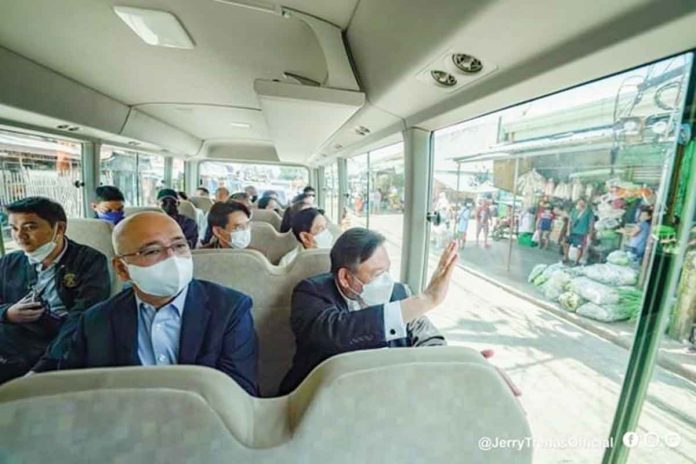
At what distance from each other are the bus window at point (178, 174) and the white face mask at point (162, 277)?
6554 mm

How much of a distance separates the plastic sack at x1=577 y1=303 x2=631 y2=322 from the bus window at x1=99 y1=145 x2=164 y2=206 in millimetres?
4863

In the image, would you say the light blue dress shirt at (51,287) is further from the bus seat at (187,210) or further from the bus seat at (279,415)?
the bus seat at (187,210)

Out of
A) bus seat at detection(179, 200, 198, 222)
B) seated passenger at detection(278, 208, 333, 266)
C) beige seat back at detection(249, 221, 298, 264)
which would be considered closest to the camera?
seated passenger at detection(278, 208, 333, 266)

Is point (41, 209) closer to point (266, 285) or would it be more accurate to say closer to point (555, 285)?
point (266, 285)

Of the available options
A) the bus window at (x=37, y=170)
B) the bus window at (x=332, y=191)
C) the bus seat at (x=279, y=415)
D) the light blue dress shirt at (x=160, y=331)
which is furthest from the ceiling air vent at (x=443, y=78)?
the bus window at (x=332, y=191)

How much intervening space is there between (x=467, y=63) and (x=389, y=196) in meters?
2.05

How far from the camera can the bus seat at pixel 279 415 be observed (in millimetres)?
494

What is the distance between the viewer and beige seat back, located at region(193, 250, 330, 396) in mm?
1667

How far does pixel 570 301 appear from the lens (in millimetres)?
1512

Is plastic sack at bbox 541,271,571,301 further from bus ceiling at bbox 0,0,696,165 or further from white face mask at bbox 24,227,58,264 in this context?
white face mask at bbox 24,227,58,264

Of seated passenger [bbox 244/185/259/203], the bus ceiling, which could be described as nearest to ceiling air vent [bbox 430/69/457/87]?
the bus ceiling

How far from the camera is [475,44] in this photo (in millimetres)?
1083

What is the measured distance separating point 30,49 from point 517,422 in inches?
120

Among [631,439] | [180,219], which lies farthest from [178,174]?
[631,439]
